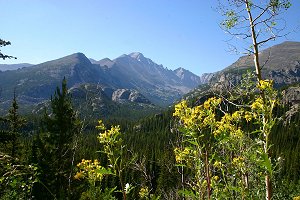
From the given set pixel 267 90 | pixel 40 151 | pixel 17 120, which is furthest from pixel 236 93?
pixel 17 120

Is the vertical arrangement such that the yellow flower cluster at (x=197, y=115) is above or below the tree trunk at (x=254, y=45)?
below

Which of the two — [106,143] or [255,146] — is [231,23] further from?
[106,143]

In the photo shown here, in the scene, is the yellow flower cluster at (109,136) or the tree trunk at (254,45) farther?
the tree trunk at (254,45)

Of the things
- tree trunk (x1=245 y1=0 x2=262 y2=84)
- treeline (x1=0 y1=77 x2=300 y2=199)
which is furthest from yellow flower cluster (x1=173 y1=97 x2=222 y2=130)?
tree trunk (x1=245 y1=0 x2=262 y2=84)

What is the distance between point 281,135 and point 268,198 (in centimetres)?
12546

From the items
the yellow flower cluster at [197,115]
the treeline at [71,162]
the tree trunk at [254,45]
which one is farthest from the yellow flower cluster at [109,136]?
the tree trunk at [254,45]

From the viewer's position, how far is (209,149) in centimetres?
422

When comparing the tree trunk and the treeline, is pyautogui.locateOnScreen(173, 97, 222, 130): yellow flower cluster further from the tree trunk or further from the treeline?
the tree trunk

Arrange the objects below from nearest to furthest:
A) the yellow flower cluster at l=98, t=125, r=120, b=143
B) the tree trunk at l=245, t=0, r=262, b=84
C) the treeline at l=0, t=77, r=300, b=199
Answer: the treeline at l=0, t=77, r=300, b=199
the yellow flower cluster at l=98, t=125, r=120, b=143
the tree trunk at l=245, t=0, r=262, b=84

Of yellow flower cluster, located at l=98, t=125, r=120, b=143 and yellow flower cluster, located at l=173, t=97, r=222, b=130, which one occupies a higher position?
yellow flower cluster, located at l=173, t=97, r=222, b=130

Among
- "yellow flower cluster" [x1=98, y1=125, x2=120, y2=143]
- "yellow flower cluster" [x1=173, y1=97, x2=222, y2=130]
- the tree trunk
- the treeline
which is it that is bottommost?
the treeline

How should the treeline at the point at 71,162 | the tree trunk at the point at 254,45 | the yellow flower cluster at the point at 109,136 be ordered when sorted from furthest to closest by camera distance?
the tree trunk at the point at 254,45 < the yellow flower cluster at the point at 109,136 < the treeline at the point at 71,162

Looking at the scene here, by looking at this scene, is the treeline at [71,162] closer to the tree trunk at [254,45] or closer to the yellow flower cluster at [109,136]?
the yellow flower cluster at [109,136]

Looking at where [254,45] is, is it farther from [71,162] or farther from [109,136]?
[71,162]
